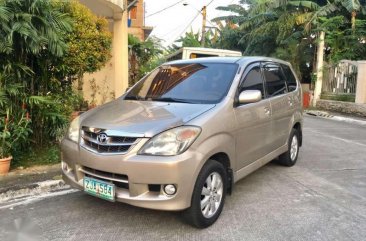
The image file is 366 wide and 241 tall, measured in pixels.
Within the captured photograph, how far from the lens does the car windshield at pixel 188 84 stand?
439 cm

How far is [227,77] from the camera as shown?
4574 millimetres

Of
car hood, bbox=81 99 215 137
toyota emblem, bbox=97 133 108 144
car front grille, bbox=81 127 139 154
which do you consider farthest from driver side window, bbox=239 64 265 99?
toyota emblem, bbox=97 133 108 144

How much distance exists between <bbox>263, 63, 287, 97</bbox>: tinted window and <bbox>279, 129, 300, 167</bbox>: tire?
0.82m

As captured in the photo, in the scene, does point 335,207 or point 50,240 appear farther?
point 335,207

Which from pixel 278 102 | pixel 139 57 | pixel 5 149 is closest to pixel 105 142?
pixel 5 149

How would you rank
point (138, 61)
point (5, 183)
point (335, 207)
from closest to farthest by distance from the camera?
point (335, 207)
point (5, 183)
point (138, 61)

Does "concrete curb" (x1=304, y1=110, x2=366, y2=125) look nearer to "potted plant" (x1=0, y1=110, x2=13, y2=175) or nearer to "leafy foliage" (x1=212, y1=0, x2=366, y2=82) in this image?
"leafy foliage" (x1=212, y1=0, x2=366, y2=82)

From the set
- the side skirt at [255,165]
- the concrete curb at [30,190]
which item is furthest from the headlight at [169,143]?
the concrete curb at [30,190]

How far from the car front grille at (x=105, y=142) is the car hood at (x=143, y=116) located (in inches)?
2.2

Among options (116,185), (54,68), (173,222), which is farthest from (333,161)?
(54,68)

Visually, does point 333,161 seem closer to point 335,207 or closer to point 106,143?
point 335,207

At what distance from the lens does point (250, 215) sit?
4223 millimetres

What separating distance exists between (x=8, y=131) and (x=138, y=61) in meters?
11.3

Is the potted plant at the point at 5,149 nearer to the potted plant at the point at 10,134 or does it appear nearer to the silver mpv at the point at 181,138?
the potted plant at the point at 10,134
